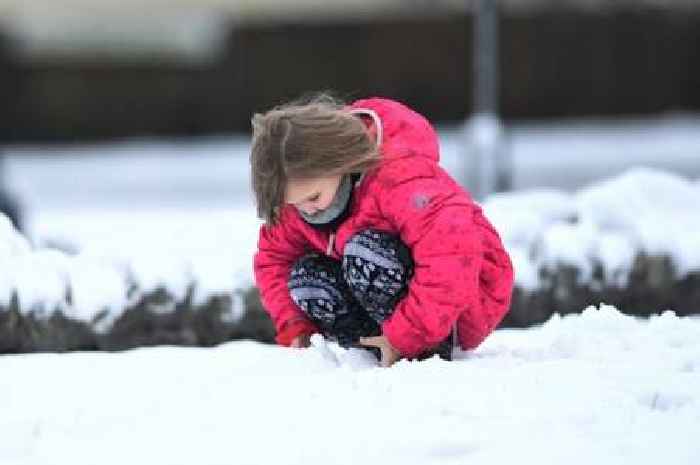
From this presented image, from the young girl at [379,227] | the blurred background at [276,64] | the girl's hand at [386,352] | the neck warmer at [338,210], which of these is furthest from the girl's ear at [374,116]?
the blurred background at [276,64]

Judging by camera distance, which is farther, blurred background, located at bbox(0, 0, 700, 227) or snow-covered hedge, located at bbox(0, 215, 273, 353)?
blurred background, located at bbox(0, 0, 700, 227)

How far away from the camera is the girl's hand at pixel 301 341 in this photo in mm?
3914

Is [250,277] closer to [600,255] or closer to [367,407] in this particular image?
[600,255]

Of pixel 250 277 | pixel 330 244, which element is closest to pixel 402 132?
pixel 330 244

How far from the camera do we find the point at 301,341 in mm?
3928

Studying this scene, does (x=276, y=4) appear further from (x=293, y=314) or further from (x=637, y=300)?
(x=293, y=314)

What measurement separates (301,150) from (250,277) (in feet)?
5.53

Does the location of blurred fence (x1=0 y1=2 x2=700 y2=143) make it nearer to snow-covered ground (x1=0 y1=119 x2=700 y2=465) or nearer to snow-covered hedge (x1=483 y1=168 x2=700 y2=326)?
snow-covered ground (x1=0 y1=119 x2=700 y2=465)

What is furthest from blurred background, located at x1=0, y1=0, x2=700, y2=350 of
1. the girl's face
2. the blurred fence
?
the girl's face

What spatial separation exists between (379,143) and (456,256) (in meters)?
0.39

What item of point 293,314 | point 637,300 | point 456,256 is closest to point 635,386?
point 456,256

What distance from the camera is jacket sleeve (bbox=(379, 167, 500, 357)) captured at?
3365 millimetres

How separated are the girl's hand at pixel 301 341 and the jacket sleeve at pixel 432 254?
0.47 m

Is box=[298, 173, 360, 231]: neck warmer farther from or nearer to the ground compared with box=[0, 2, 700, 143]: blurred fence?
farther from the ground
